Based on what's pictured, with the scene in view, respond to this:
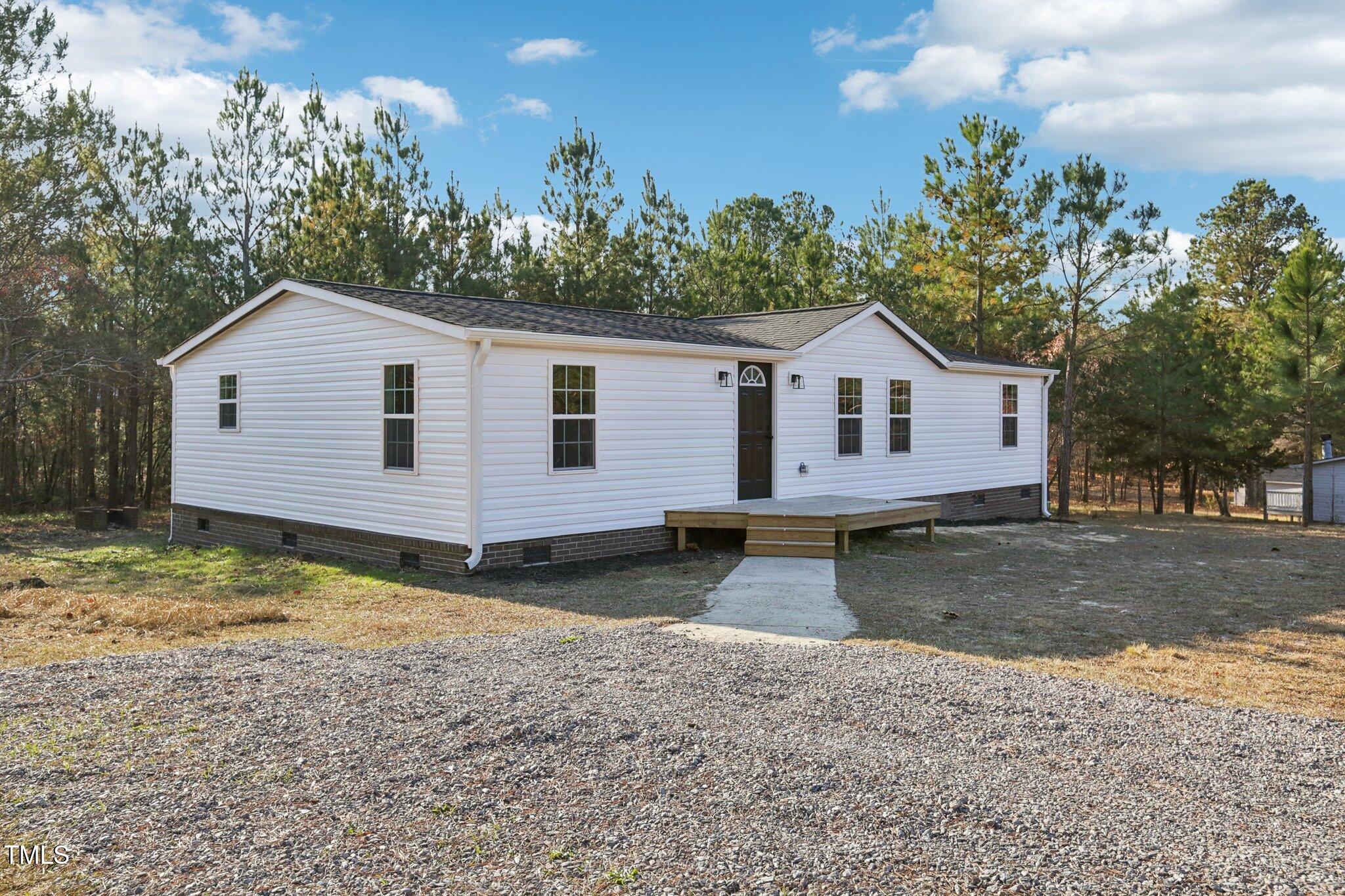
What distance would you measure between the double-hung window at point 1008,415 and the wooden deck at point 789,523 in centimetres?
638

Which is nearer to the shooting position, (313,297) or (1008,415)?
(313,297)

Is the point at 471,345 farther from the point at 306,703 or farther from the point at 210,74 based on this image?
the point at 210,74

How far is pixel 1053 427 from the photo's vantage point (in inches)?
1150

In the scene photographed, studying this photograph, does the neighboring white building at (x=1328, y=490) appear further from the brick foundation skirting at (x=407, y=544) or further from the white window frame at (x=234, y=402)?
the white window frame at (x=234, y=402)

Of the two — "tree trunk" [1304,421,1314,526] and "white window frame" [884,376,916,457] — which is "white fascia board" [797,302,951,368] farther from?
"tree trunk" [1304,421,1314,526]

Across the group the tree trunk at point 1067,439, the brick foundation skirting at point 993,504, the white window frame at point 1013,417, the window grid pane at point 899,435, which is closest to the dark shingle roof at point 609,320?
the white window frame at point 1013,417

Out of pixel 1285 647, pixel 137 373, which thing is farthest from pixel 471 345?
pixel 137 373

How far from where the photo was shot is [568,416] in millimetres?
11102

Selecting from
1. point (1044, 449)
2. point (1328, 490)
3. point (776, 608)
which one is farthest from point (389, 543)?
point (1328, 490)

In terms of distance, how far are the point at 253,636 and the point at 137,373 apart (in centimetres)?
1541

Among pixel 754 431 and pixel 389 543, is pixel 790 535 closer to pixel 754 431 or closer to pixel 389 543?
pixel 754 431

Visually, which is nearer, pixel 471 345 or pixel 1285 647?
pixel 1285 647

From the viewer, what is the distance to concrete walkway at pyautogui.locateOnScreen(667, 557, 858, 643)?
288 inches

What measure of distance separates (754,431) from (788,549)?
7.80 feet
